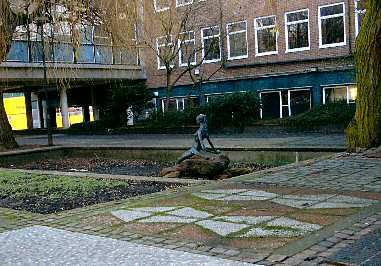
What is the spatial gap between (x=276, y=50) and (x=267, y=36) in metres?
1.11

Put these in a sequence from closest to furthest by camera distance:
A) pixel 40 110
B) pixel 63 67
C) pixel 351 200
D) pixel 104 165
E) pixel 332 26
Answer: pixel 351 200
pixel 104 165
pixel 63 67
pixel 332 26
pixel 40 110

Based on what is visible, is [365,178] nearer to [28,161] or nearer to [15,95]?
[28,161]

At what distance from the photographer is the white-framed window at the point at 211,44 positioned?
103 ft

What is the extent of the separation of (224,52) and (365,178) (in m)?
23.6

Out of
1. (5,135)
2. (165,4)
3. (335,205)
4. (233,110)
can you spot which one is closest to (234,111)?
(233,110)

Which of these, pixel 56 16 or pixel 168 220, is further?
pixel 56 16

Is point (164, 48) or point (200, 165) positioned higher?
point (164, 48)

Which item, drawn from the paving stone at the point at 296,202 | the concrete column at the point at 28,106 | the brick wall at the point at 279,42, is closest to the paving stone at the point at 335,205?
the paving stone at the point at 296,202

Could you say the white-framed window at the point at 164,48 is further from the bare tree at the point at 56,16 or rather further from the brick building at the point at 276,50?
the bare tree at the point at 56,16

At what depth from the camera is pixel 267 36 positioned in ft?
98.9

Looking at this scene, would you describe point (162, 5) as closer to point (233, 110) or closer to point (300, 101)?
point (233, 110)

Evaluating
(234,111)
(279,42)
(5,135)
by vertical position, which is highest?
(279,42)

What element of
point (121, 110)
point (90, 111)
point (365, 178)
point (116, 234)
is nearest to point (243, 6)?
point (121, 110)

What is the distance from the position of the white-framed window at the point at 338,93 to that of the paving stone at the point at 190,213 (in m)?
20.9
